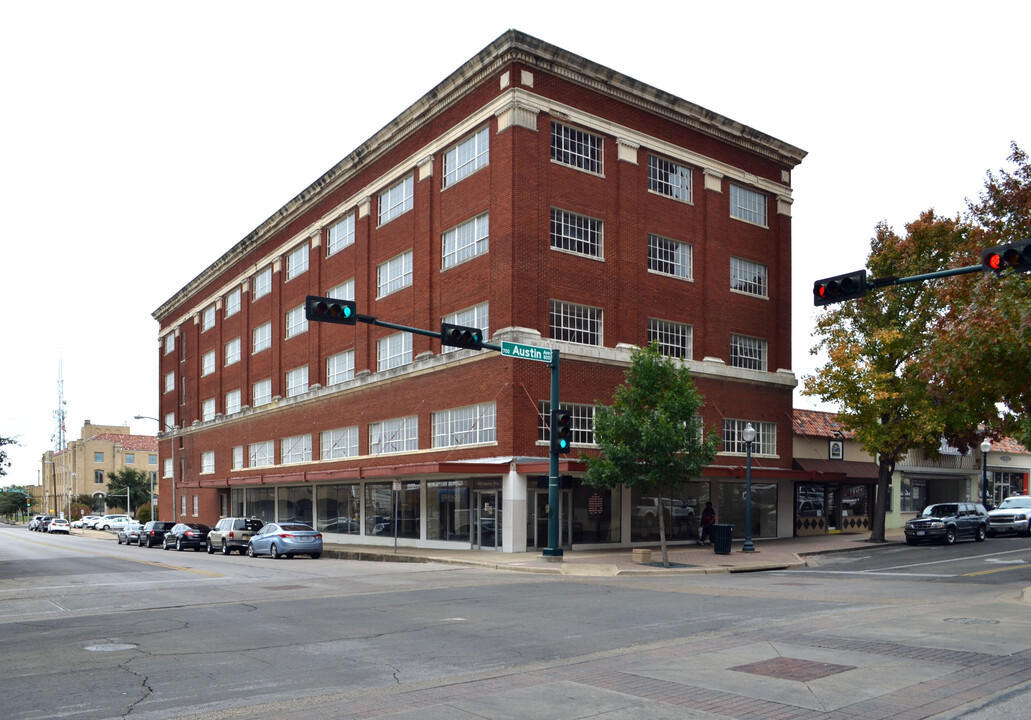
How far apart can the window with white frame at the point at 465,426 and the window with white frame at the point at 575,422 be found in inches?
66.7

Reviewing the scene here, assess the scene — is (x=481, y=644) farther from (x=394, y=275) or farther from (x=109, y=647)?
(x=394, y=275)

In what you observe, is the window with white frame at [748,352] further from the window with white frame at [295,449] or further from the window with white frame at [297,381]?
the window with white frame at [297,381]

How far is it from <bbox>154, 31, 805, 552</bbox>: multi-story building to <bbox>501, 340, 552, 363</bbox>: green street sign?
431 centimetres

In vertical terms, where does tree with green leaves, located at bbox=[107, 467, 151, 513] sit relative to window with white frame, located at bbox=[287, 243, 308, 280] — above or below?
below

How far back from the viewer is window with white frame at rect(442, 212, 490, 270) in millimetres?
35469

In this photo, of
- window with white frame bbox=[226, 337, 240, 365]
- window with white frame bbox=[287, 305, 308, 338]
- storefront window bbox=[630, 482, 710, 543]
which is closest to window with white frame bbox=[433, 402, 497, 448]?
storefront window bbox=[630, 482, 710, 543]

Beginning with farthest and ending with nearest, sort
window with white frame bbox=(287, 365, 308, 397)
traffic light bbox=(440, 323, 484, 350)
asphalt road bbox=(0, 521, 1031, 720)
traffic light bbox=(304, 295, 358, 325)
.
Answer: window with white frame bbox=(287, 365, 308, 397) → traffic light bbox=(440, 323, 484, 350) → traffic light bbox=(304, 295, 358, 325) → asphalt road bbox=(0, 521, 1031, 720)

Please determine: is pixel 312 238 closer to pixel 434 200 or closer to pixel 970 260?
pixel 434 200

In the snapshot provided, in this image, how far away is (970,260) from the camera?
29.4 m

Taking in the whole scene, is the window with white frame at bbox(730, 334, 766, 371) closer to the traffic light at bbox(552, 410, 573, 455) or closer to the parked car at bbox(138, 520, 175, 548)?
the traffic light at bbox(552, 410, 573, 455)

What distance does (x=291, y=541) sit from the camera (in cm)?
3528

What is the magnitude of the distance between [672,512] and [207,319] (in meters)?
44.7

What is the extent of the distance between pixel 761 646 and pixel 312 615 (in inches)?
315

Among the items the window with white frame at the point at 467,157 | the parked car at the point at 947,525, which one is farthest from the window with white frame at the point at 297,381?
the parked car at the point at 947,525
